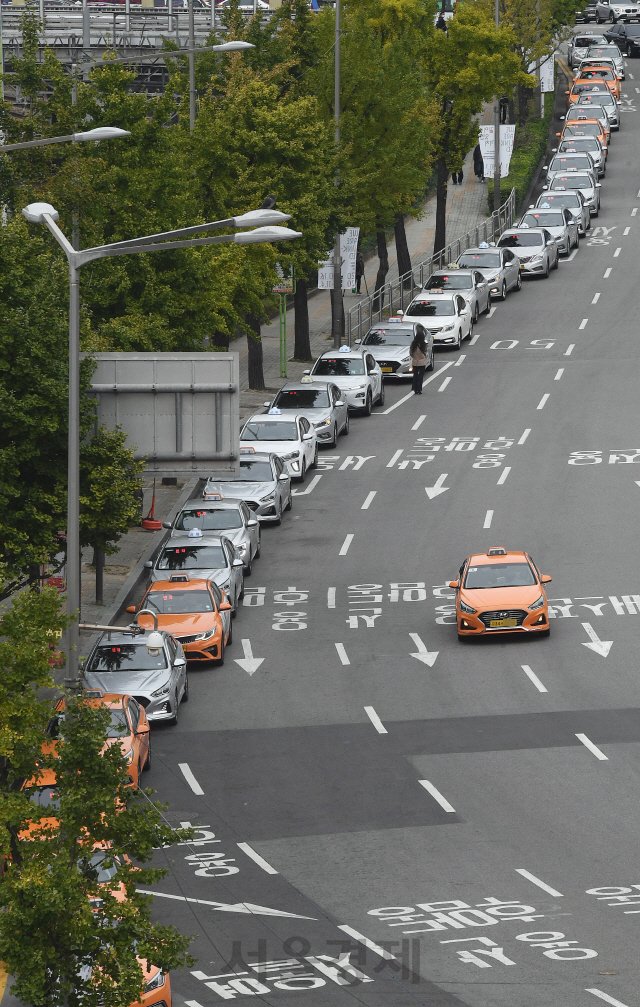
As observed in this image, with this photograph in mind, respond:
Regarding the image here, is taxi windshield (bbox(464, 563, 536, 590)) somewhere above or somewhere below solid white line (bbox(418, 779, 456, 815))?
above

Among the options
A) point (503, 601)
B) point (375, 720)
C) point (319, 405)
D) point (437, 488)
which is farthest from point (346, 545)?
point (375, 720)

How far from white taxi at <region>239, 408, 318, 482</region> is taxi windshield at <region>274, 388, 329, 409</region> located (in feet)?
7.23

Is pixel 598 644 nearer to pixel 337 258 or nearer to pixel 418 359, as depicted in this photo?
pixel 418 359

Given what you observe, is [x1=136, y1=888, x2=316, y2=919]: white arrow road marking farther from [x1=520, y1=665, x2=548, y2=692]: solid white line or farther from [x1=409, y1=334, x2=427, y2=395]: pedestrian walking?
[x1=409, y1=334, x2=427, y2=395]: pedestrian walking

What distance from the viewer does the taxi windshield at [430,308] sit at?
169ft

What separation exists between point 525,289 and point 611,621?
30822mm

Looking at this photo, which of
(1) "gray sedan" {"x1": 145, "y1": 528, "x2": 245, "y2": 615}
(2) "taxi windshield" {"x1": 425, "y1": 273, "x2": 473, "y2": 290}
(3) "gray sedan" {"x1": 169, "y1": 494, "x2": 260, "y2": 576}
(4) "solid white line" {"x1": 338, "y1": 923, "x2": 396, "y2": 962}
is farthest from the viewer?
(2) "taxi windshield" {"x1": 425, "y1": 273, "x2": 473, "y2": 290}

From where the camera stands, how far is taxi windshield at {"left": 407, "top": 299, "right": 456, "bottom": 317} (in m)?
51.6

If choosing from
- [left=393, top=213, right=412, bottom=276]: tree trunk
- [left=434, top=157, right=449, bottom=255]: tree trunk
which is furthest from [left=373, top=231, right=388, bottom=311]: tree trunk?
[left=434, top=157, right=449, bottom=255]: tree trunk

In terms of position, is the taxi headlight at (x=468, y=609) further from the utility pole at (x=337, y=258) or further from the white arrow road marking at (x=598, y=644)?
the utility pole at (x=337, y=258)

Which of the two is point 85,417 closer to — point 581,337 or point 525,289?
point 581,337

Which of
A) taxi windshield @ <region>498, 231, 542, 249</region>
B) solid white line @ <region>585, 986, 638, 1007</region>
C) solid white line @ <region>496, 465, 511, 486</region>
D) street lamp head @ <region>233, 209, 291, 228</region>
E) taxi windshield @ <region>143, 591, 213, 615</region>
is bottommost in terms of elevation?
solid white line @ <region>496, 465, 511, 486</region>

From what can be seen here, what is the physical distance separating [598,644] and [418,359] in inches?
753

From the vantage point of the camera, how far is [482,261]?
56344 mm
